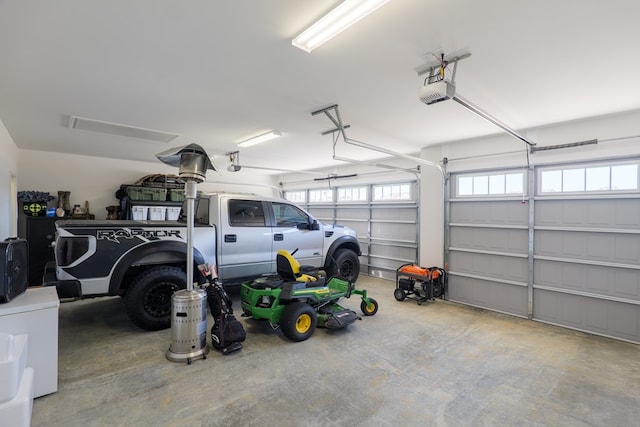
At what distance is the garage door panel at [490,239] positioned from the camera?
4.78m

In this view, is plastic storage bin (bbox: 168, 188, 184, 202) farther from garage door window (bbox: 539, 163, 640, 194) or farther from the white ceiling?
garage door window (bbox: 539, 163, 640, 194)

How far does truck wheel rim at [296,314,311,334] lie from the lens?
3.63 metres

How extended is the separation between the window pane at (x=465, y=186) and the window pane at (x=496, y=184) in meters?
0.34

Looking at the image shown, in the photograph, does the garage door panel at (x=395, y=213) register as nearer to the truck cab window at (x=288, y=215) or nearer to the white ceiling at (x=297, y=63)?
the white ceiling at (x=297, y=63)

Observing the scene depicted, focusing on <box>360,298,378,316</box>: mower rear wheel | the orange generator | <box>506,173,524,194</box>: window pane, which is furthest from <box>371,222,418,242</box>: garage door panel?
<box>360,298,378,316</box>: mower rear wheel

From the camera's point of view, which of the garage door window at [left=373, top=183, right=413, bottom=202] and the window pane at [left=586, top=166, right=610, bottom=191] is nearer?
the window pane at [left=586, top=166, right=610, bottom=191]

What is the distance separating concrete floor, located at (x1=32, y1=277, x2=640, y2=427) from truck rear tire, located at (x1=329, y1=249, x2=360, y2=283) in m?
1.65

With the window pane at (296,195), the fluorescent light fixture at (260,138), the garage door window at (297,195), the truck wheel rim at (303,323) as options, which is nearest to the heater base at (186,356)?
the truck wheel rim at (303,323)

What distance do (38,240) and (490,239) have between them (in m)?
8.65

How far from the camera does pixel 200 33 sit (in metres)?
2.27

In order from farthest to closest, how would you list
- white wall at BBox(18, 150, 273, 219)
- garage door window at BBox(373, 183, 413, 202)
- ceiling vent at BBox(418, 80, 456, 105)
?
garage door window at BBox(373, 183, 413, 202) → white wall at BBox(18, 150, 273, 219) → ceiling vent at BBox(418, 80, 456, 105)

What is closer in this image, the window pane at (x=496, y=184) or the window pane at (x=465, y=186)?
the window pane at (x=496, y=184)

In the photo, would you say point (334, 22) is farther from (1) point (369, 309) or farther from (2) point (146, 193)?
(2) point (146, 193)

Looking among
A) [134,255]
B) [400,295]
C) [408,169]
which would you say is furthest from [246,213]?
[408,169]
